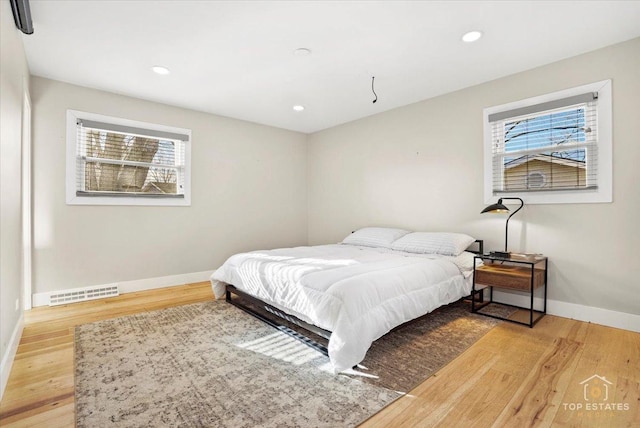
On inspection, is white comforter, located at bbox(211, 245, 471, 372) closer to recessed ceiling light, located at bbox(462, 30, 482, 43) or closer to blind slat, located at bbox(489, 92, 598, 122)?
blind slat, located at bbox(489, 92, 598, 122)

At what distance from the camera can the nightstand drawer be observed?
9.43ft

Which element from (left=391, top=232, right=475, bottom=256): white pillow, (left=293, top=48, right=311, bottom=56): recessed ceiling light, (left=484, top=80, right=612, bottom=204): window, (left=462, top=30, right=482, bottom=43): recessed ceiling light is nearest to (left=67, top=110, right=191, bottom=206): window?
(left=293, top=48, right=311, bottom=56): recessed ceiling light

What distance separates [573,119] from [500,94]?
0.77 m

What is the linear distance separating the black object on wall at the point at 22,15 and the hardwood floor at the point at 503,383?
8.08 feet

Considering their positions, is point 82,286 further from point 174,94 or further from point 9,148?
point 174,94

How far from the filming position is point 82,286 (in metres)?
3.76

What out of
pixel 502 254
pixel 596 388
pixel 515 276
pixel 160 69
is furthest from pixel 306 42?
pixel 596 388

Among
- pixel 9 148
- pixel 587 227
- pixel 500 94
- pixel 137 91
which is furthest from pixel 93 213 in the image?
pixel 587 227

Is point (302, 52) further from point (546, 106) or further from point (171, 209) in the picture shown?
point (171, 209)

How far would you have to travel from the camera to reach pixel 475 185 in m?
3.73

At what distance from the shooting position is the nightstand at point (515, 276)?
2867mm

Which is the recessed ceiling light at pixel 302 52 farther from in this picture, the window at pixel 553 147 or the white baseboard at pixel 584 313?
the white baseboard at pixel 584 313

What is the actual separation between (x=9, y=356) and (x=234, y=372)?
1559 mm

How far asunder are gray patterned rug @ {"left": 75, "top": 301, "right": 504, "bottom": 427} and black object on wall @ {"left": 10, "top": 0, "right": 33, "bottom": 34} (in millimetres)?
2485
